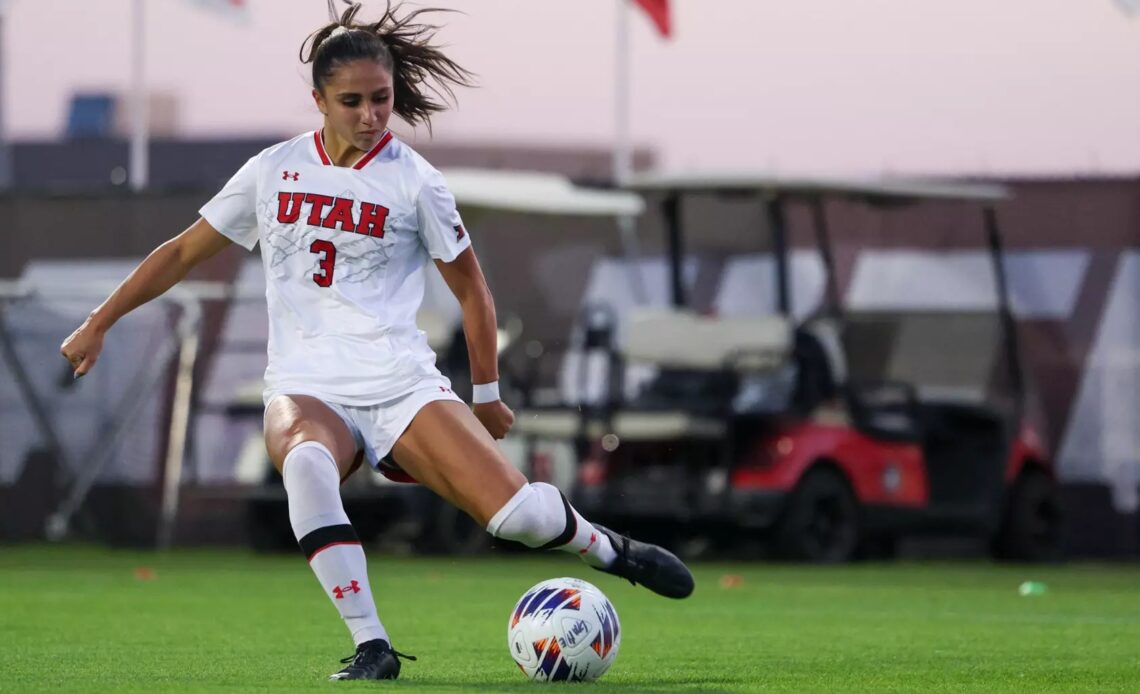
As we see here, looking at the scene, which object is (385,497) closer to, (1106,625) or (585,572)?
(585,572)

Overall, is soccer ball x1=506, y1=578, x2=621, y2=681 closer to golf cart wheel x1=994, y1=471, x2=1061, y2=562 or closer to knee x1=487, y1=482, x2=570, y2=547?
knee x1=487, y1=482, x2=570, y2=547

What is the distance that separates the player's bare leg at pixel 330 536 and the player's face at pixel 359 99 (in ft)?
2.87

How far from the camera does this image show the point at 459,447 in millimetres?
6785

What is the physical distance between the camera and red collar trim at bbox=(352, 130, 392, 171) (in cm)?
691

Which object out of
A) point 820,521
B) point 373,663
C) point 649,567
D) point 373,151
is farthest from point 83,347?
point 820,521

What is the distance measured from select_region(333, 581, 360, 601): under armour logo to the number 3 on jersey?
2.98 feet

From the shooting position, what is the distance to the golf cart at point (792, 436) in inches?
621

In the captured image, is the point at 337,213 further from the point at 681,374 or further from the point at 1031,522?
the point at 1031,522

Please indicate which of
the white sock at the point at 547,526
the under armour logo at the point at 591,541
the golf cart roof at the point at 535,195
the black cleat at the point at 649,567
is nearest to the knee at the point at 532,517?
the white sock at the point at 547,526

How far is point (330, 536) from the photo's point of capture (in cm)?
661

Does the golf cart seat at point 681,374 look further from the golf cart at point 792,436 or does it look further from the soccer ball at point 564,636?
the soccer ball at point 564,636

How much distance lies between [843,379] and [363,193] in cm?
964

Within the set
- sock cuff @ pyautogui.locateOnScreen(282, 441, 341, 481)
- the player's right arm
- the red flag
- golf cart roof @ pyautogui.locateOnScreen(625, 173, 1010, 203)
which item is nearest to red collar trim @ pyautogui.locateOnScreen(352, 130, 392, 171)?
the player's right arm

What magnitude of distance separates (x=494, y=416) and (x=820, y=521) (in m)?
9.02
